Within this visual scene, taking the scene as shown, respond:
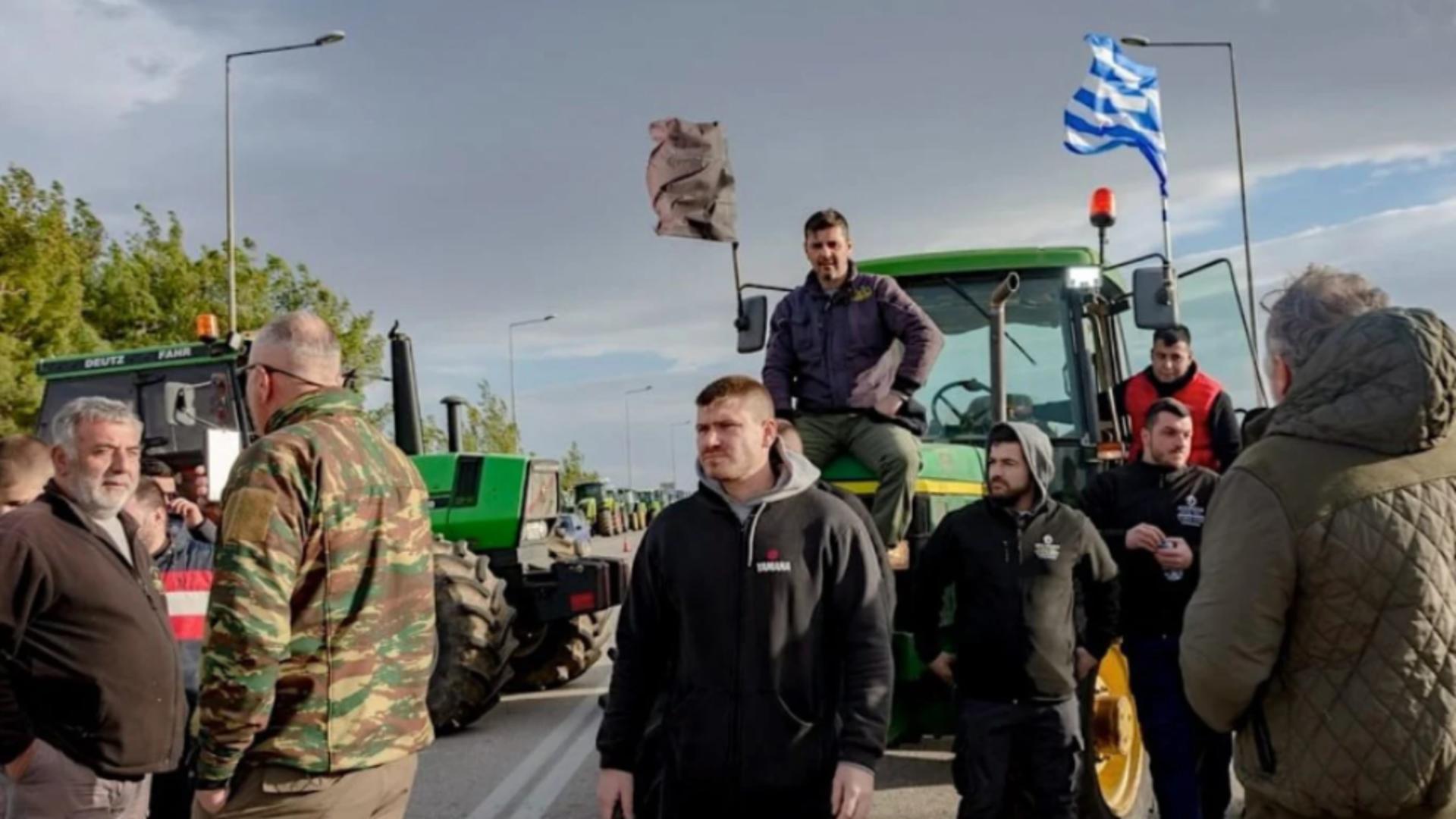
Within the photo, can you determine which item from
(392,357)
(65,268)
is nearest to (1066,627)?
(392,357)

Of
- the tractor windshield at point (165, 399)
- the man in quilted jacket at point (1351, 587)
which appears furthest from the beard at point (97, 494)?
the tractor windshield at point (165, 399)

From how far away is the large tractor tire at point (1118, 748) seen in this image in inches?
213

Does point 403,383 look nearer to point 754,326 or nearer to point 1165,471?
point 754,326

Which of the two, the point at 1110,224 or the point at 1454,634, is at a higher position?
the point at 1110,224

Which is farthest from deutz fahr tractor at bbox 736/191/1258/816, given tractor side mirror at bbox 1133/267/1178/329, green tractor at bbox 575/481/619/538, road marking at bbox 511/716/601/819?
green tractor at bbox 575/481/619/538

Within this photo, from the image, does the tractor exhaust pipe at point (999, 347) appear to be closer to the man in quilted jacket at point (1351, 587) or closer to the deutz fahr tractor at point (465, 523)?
the man in quilted jacket at point (1351, 587)

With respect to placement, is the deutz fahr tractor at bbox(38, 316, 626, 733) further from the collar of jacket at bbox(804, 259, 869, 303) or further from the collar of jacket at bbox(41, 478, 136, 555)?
the collar of jacket at bbox(804, 259, 869, 303)

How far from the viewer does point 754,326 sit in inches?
250

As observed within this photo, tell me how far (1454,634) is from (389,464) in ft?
7.62

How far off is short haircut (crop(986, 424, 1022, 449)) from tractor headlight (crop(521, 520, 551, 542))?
529 cm

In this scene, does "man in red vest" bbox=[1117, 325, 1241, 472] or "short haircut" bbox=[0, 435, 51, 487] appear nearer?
"short haircut" bbox=[0, 435, 51, 487]

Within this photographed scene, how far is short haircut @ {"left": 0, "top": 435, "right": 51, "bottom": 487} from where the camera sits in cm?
444

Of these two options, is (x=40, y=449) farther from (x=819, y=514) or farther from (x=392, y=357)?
A: (x=392, y=357)

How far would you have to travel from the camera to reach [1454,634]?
2443mm
